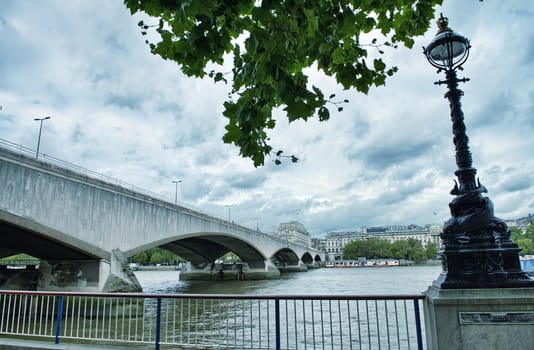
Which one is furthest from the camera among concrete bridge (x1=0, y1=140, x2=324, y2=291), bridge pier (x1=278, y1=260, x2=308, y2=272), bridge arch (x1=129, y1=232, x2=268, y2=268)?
bridge pier (x1=278, y1=260, x2=308, y2=272)

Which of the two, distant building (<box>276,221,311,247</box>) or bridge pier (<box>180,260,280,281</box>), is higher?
distant building (<box>276,221,311,247</box>)

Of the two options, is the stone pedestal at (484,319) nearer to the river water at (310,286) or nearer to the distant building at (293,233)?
the river water at (310,286)

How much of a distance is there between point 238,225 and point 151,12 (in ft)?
130

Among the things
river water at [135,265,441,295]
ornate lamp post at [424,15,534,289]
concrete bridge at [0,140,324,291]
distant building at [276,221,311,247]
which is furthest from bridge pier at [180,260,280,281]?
distant building at [276,221,311,247]

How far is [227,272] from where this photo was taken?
2112 inches

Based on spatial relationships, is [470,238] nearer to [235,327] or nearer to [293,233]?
[235,327]

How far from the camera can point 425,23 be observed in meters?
4.26

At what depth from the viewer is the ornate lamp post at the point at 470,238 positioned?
418cm

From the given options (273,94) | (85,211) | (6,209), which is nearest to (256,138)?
(273,94)

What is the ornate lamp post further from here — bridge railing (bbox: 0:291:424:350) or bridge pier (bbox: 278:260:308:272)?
bridge pier (bbox: 278:260:308:272)

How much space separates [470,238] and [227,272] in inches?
2035

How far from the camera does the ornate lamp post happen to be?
165 inches

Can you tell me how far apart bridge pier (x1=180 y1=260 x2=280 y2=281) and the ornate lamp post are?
4869 cm

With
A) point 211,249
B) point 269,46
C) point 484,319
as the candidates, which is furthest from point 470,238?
point 211,249
